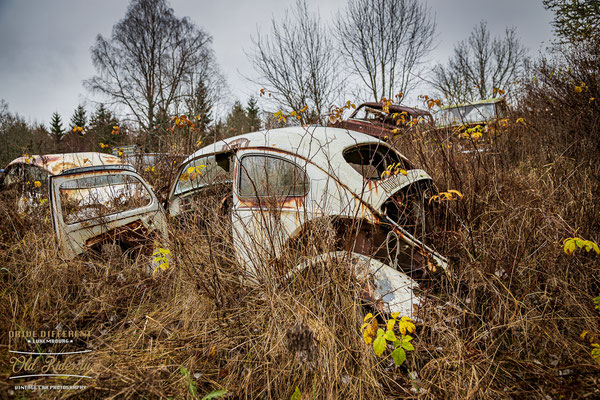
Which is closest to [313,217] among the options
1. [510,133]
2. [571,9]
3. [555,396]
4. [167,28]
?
[555,396]

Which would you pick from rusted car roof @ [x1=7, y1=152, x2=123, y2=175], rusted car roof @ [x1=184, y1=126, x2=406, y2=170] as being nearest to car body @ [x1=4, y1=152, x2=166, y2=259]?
rusted car roof @ [x1=7, y1=152, x2=123, y2=175]

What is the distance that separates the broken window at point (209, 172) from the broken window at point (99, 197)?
462 mm

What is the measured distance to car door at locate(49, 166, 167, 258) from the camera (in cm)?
273

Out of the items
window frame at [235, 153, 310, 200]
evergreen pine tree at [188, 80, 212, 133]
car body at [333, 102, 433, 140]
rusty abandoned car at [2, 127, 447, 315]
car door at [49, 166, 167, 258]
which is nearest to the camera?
rusty abandoned car at [2, 127, 447, 315]

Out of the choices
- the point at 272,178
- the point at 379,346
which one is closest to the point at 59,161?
the point at 272,178

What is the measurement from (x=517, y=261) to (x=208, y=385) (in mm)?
2271

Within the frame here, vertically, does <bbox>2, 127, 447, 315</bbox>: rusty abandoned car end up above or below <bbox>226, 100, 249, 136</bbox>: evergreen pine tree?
below

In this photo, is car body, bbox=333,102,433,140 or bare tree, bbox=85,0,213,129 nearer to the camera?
car body, bbox=333,102,433,140

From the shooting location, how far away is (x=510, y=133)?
5074mm

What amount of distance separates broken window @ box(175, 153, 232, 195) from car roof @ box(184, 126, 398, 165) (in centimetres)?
33

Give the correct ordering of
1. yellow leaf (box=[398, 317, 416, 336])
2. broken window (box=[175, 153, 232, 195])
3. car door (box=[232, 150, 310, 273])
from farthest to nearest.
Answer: broken window (box=[175, 153, 232, 195]), car door (box=[232, 150, 310, 273]), yellow leaf (box=[398, 317, 416, 336])

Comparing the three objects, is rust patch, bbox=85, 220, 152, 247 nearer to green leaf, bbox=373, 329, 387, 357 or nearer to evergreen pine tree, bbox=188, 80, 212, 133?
evergreen pine tree, bbox=188, 80, 212, 133

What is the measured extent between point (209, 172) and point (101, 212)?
1228 mm

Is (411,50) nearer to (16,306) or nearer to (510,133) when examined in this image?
(510,133)
